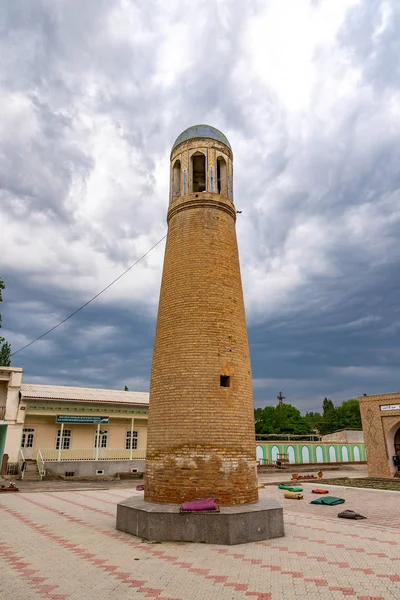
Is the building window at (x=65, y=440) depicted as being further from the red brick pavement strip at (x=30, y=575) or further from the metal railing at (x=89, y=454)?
the red brick pavement strip at (x=30, y=575)

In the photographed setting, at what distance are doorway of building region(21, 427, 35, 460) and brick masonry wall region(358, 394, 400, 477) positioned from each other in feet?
66.0

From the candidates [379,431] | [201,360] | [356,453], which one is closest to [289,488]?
[379,431]

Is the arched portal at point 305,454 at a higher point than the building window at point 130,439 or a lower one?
lower

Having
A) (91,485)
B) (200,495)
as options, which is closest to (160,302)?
(200,495)

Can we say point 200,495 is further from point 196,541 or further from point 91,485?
point 91,485

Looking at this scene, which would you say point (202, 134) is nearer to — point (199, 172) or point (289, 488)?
point (199, 172)

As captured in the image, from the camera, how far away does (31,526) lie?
1032cm

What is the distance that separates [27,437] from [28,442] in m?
0.29

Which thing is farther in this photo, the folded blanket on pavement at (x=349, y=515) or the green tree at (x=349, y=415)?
the green tree at (x=349, y=415)

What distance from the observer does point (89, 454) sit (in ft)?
81.0

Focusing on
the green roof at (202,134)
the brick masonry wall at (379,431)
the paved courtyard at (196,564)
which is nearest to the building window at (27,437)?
the paved courtyard at (196,564)

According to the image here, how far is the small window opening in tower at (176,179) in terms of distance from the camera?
12.0m

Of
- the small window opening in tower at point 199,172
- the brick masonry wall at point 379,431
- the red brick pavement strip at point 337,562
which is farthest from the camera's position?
the brick masonry wall at point 379,431

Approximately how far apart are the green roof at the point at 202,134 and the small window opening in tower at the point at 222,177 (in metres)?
0.55
